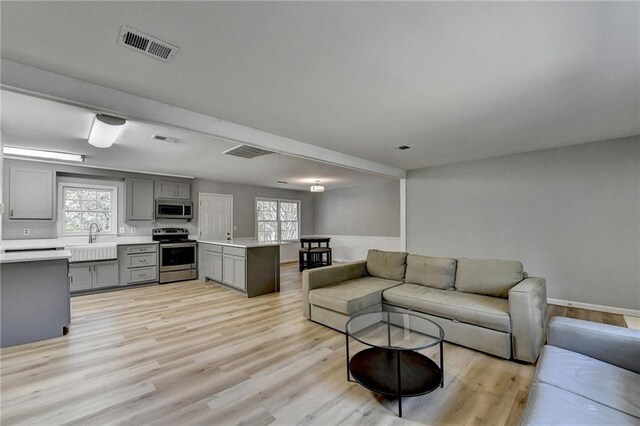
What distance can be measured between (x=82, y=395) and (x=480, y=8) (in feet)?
12.4

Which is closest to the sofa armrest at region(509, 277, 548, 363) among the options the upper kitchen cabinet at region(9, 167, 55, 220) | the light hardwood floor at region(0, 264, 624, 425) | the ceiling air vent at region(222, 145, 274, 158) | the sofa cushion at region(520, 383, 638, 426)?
the light hardwood floor at region(0, 264, 624, 425)

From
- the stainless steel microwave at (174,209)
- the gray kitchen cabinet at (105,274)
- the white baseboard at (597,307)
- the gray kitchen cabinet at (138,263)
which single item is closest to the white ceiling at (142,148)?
the stainless steel microwave at (174,209)

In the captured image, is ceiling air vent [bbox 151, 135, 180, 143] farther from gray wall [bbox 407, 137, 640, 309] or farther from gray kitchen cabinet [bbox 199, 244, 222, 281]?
gray wall [bbox 407, 137, 640, 309]

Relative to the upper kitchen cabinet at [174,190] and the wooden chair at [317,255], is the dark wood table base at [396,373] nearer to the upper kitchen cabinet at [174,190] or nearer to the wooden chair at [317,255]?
the wooden chair at [317,255]

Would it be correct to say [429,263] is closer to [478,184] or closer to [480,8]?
[478,184]

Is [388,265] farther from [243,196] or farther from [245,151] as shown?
[243,196]

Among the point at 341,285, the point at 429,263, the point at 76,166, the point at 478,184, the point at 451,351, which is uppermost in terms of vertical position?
the point at 76,166

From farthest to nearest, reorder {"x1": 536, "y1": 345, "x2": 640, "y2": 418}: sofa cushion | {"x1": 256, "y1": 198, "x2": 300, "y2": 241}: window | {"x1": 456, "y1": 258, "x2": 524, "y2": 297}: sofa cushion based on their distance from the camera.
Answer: {"x1": 256, "y1": 198, "x2": 300, "y2": 241}: window, {"x1": 456, "y1": 258, "x2": 524, "y2": 297}: sofa cushion, {"x1": 536, "y1": 345, "x2": 640, "y2": 418}: sofa cushion

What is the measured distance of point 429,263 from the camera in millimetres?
3596

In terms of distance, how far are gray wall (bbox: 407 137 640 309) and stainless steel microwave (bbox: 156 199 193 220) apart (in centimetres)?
564

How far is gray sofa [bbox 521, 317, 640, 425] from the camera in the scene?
4.02ft

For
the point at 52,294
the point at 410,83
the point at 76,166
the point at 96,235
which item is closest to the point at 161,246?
the point at 96,235

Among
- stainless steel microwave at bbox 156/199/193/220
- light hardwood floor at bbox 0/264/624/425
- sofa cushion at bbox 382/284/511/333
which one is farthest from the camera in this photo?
stainless steel microwave at bbox 156/199/193/220

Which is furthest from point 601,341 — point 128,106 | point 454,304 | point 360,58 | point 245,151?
point 245,151
